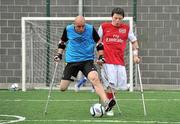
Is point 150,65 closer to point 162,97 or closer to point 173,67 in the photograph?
point 173,67

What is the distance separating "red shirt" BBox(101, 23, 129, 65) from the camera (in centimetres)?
1220

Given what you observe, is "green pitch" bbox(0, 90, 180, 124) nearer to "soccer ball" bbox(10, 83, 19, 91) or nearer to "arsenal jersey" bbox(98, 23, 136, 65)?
"arsenal jersey" bbox(98, 23, 136, 65)

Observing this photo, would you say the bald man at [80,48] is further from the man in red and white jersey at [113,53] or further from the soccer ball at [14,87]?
the soccer ball at [14,87]

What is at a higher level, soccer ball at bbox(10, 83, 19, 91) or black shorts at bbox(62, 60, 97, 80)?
black shorts at bbox(62, 60, 97, 80)

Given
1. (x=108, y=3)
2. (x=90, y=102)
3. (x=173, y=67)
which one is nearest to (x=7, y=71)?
(x=108, y=3)

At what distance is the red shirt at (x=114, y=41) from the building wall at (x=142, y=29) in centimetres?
911

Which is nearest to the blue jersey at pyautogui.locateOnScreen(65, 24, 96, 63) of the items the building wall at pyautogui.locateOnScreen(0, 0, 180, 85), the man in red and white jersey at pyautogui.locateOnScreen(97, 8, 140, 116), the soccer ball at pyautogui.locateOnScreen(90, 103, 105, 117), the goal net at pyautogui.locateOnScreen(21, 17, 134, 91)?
the man in red and white jersey at pyautogui.locateOnScreen(97, 8, 140, 116)

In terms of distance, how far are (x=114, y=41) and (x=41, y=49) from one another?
29.9ft

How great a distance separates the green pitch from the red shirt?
3.43ft

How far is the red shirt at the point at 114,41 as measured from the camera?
40.0ft

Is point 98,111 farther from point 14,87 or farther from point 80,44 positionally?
point 14,87

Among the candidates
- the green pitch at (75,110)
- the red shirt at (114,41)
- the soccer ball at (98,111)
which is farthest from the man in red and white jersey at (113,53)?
the soccer ball at (98,111)

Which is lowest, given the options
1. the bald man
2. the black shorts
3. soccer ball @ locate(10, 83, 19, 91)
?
soccer ball @ locate(10, 83, 19, 91)

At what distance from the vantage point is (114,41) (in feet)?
40.3
